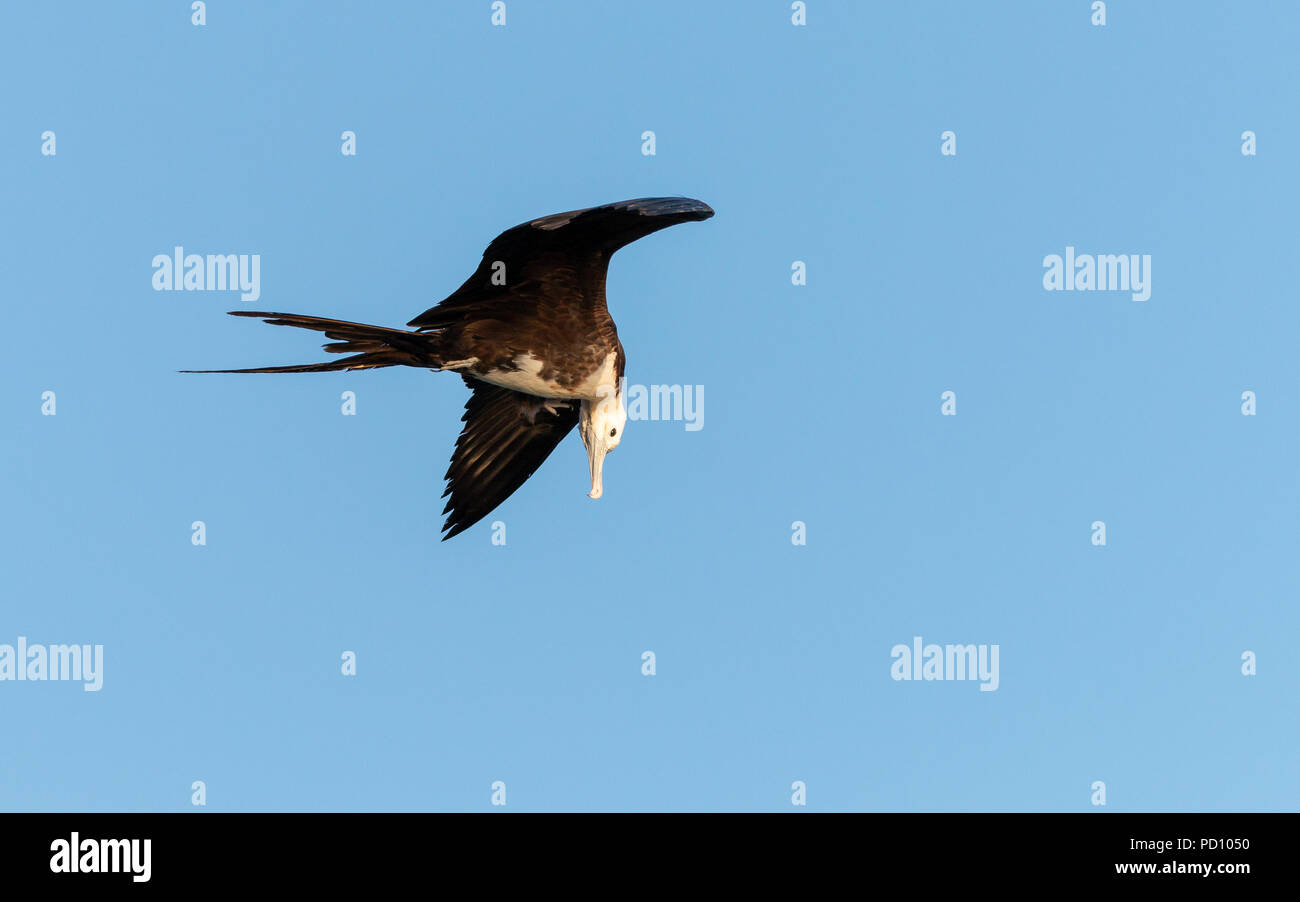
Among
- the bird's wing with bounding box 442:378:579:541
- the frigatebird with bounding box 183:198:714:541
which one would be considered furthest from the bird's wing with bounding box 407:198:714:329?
the bird's wing with bounding box 442:378:579:541

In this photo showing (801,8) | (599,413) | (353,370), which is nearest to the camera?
(353,370)

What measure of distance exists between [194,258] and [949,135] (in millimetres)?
5801

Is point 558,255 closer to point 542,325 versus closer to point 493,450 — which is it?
point 542,325

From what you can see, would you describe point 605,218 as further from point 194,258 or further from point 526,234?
point 194,258

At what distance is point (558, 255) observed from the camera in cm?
973

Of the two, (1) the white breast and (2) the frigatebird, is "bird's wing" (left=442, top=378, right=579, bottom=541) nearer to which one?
(2) the frigatebird

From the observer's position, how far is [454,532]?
11.9 m

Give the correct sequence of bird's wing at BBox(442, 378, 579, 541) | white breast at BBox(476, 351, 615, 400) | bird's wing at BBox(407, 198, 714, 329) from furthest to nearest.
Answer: bird's wing at BBox(442, 378, 579, 541) < white breast at BBox(476, 351, 615, 400) < bird's wing at BBox(407, 198, 714, 329)

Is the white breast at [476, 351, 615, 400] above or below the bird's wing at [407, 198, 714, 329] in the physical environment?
below

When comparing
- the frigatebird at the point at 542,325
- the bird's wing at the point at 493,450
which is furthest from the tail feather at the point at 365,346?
the bird's wing at the point at 493,450

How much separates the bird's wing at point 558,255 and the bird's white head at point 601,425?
2.62 feet

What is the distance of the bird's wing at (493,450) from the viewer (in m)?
11.9

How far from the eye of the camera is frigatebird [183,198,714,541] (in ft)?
30.2
